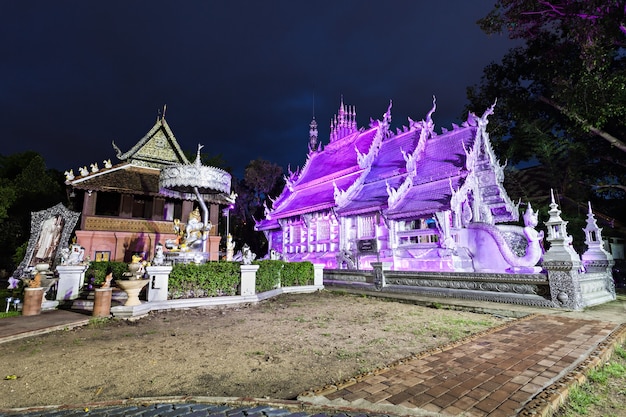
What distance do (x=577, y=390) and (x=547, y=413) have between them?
99 cm

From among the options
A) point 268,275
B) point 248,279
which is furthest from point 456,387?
point 268,275

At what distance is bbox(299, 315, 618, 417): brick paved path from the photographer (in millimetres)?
3137

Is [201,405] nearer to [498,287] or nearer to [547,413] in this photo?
[547,413]

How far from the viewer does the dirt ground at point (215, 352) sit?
12.4 feet

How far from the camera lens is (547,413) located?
2963 mm

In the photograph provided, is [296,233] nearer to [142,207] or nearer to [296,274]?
[296,274]

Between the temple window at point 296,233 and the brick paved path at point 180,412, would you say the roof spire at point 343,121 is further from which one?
the brick paved path at point 180,412

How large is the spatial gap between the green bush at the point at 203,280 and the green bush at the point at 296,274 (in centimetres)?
315

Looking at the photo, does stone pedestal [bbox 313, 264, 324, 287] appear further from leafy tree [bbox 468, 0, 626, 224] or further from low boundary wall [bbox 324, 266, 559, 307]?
leafy tree [bbox 468, 0, 626, 224]

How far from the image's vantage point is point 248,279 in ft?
35.4

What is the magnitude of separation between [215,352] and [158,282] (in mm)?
4999

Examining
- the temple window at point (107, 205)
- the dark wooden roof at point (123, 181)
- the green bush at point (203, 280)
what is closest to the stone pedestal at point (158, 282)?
the green bush at point (203, 280)

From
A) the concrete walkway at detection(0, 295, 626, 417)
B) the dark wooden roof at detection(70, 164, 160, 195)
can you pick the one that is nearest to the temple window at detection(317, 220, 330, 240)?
the dark wooden roof at detection(70, 164, 160, 195)

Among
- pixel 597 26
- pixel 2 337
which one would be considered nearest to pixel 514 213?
pixel 597 26
